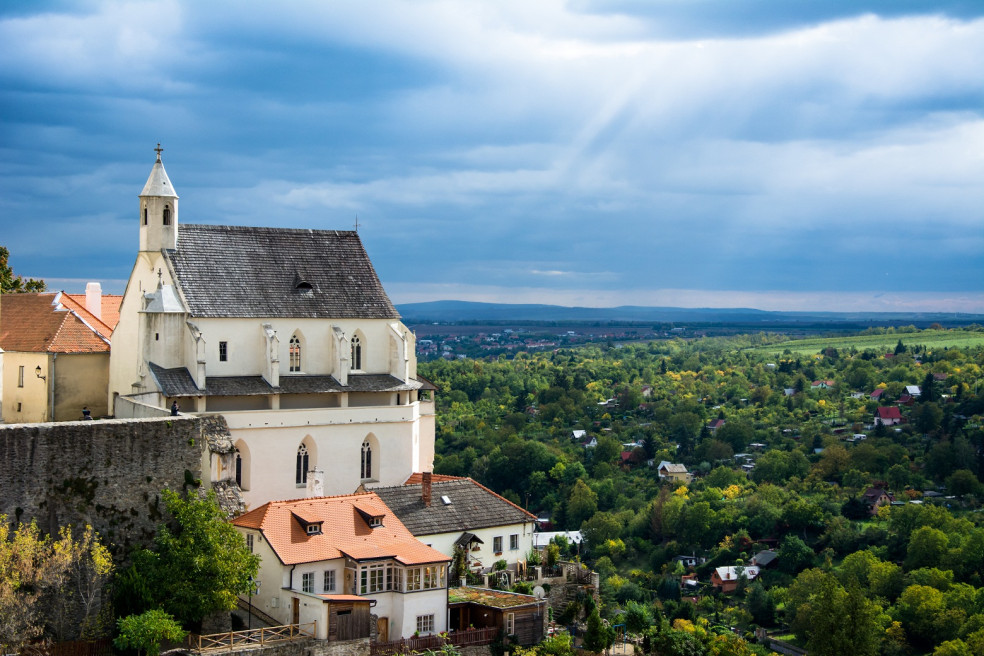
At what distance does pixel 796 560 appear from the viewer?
13375 cm

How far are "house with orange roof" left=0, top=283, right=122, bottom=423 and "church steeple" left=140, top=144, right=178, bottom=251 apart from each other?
5508mm

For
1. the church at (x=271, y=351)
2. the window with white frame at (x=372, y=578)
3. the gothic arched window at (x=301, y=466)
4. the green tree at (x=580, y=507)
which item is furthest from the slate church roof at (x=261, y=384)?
the green tree at (x=580, y=507)

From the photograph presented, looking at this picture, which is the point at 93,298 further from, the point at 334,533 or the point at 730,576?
the point at 730,576

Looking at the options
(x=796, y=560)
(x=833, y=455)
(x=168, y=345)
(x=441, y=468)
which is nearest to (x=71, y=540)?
(x=168, y=345)

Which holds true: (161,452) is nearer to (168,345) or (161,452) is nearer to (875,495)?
(168,345)

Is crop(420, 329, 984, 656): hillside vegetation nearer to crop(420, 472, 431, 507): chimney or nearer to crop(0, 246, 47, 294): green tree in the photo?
crop(420, 472, 431, 507): chimney

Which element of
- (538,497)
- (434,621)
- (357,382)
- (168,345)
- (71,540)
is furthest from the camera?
(538,497)

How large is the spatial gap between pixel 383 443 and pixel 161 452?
15.6m

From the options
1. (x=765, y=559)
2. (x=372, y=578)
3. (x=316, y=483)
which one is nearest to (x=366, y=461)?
(x=316, y=483)

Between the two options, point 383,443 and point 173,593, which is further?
point 383,443

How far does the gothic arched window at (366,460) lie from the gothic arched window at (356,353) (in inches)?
150

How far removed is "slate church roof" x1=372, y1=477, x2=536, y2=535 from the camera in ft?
164

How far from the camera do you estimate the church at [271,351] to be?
5166cm

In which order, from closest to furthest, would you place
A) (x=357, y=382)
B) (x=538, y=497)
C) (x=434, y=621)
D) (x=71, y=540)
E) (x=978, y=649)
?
1. (x=71, y=540)
2. (x=434, y=621)
3. (x=357, y=382)
4. (x=978, y=649)
5. (x=538, y=497)
